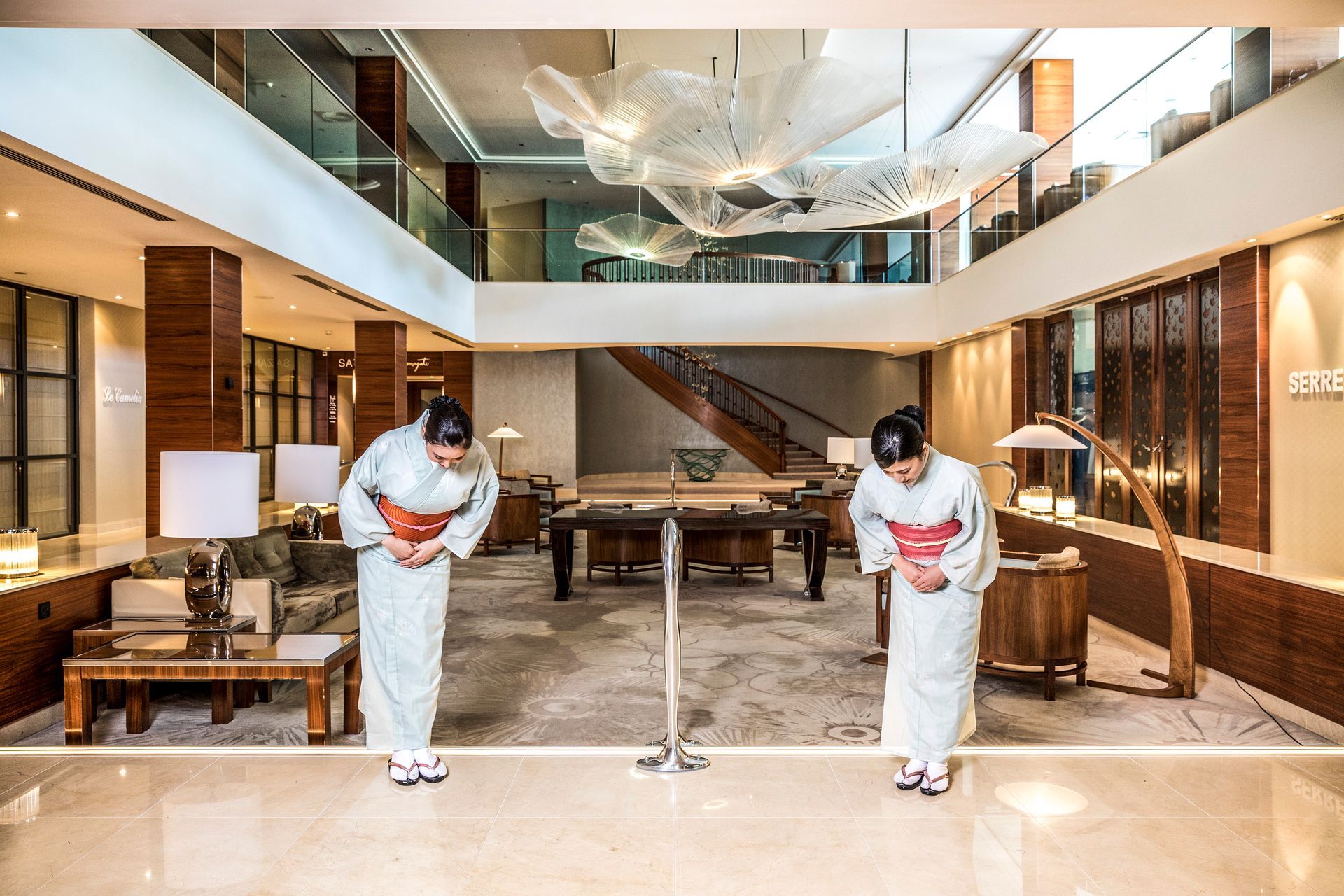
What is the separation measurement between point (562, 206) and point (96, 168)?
14014 mm

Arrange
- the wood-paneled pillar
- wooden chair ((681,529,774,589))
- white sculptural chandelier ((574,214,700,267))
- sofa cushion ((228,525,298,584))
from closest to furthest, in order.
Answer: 1. sofa cushion ((228,525,298,584))
2. wooden chair ((681,529,774,589))
3. white sculptural chandelier ((574,214,700,267))
4. the wood-paneled pillar

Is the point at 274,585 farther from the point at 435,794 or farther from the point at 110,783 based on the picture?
the point at 435,794

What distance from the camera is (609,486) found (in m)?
15.5

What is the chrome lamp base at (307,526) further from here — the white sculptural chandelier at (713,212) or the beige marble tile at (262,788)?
the white sculptural chandelier at (713,212)

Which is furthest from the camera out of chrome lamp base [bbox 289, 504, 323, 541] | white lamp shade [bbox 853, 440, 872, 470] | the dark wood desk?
white lamp shade [bbox 853, 440, 872, 470]

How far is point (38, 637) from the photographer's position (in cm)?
404

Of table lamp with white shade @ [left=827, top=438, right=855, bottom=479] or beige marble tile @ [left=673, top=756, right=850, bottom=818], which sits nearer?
beige marble tile @ [left=673, top=756, right=850, bottom=818]

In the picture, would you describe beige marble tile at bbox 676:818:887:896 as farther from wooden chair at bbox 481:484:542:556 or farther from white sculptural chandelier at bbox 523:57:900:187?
wooden chair at bbox 481:484:542:556

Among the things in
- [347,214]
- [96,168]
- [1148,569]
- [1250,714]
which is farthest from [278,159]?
[1250,714]

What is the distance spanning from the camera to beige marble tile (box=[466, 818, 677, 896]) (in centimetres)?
242

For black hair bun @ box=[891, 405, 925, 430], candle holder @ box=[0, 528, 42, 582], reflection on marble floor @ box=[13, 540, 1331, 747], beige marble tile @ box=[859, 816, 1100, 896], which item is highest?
black hair bun @ box=[891, 405, 925, 430]

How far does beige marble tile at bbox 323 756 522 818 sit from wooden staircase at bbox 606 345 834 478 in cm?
1329

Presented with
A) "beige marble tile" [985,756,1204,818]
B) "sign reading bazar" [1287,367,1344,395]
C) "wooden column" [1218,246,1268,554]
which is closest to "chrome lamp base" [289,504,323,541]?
"beige marble tile" [985,756,1204,818]

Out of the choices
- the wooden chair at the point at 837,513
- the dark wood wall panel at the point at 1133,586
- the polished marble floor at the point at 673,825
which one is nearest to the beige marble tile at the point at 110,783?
the polished marble floor at the point at 673,825
